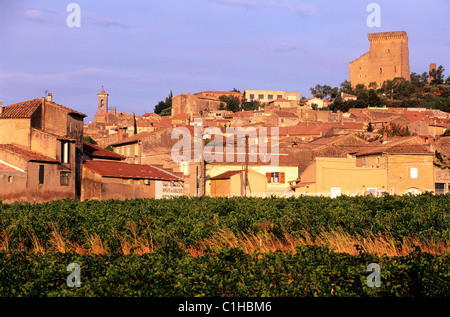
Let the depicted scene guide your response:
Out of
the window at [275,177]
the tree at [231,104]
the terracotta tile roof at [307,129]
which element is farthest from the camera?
the tree at [231,104]

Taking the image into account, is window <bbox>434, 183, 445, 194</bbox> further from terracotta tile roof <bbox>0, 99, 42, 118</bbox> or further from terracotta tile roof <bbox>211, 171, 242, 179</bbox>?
terracotta tile roof <bbox>0, 99, 42, 118</bbox>

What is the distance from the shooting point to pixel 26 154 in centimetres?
4041

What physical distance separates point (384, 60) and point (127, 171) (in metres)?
144

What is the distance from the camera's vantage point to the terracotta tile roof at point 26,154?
130 ft

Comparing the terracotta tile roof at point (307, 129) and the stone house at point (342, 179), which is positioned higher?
the terracotta tile roof at point (307, 129)

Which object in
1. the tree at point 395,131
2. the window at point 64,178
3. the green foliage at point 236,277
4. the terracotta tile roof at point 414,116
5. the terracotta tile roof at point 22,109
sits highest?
the terracotta tile roof at point 414,116

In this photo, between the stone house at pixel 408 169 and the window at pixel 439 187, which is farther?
the window at pixel 439 187

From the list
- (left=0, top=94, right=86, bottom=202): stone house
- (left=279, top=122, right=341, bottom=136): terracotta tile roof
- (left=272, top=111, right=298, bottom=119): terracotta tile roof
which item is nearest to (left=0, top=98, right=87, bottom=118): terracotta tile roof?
(left=0, top=94, right=86, bottom=202): stone house

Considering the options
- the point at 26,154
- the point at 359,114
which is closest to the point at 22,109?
the point at 26,154

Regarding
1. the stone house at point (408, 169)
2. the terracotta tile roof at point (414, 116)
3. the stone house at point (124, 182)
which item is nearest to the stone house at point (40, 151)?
the stone house at point (124, 182)

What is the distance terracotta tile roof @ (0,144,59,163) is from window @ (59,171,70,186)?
127cm

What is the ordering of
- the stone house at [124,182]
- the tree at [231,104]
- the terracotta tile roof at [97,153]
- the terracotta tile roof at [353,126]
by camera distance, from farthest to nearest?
the tree at [231,104]
the terracotta tile roof at [353,126]
the terracotta tile roof at [97,153]
the stone house at [124,182]

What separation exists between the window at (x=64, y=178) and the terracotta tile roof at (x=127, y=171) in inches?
86.0

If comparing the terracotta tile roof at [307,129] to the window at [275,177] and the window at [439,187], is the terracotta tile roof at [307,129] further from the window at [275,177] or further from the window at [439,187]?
the window at [275,177]
